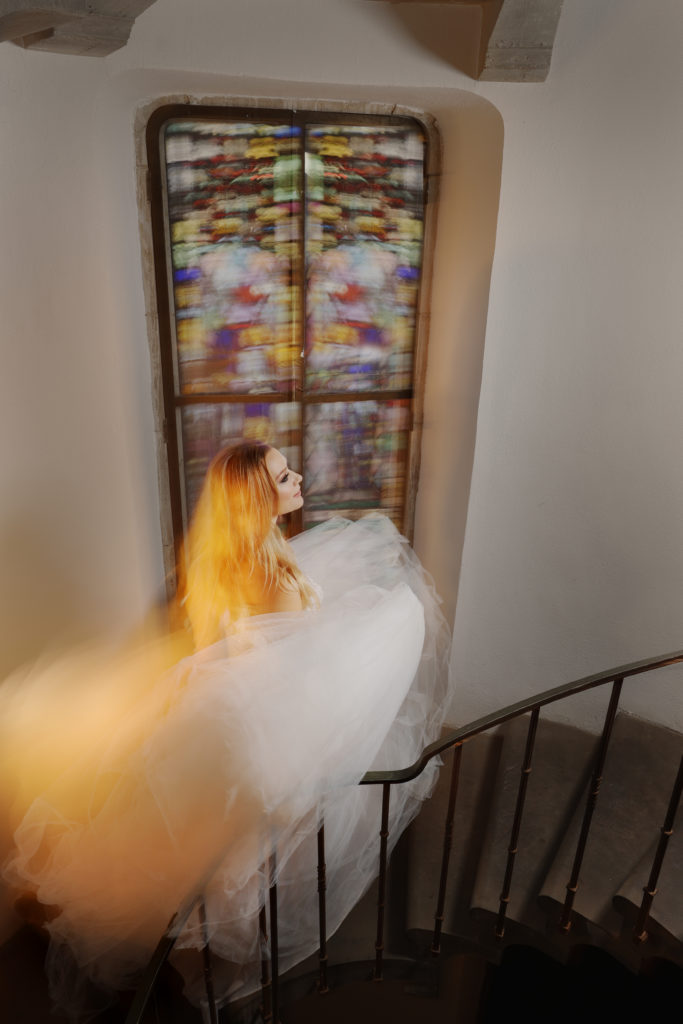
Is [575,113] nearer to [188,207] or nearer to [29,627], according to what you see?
[188,207]

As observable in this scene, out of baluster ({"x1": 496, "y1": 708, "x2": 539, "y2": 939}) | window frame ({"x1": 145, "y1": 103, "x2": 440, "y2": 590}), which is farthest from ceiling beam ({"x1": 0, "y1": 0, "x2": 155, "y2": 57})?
baluster ({"x1": 496, "y1": 708, "x2": 539, "y2": 939})

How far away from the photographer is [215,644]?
242cm

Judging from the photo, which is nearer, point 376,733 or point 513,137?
point 376,733

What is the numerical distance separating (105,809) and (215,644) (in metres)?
0.59

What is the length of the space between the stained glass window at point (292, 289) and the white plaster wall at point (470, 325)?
0.51ft

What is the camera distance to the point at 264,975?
231 cm

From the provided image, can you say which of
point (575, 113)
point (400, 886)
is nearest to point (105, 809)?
point (400, 886)

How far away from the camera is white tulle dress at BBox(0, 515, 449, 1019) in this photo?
205 centimetres

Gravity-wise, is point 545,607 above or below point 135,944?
above

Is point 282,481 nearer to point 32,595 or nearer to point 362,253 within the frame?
point 32,595

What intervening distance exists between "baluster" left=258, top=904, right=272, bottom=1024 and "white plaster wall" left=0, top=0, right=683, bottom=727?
53.3 inches

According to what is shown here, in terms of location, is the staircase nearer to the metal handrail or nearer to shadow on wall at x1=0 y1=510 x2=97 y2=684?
the metal handrail

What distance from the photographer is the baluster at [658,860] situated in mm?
2252

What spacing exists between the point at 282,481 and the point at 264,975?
1.61 m
